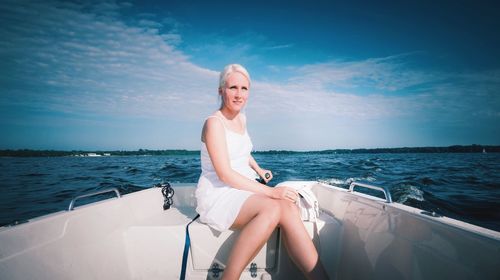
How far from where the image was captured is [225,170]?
1.80 m

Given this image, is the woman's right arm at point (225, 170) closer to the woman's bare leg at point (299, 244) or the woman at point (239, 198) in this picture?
the woman at point (239, 198)

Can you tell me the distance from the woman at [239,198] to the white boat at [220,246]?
31cm

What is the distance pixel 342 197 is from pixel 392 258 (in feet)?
3.06

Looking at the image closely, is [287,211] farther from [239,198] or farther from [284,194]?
[239,198]

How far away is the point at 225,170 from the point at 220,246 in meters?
0.76

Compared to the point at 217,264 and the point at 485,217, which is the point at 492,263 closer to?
the point at 217,264

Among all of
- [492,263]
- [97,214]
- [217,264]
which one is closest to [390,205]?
[492,263]

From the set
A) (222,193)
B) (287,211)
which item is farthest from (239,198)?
(287,211)

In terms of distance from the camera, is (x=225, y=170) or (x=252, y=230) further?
(x=225, y=170)

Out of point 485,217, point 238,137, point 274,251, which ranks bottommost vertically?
point 485,217

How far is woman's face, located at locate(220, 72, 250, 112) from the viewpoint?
6.68ft

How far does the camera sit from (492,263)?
1032mm

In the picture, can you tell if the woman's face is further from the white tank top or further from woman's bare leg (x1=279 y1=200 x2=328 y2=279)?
woman's bare leg (x1=279 y1=200 x2=328 y2=279)

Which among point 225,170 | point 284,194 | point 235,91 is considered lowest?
point 284,194
